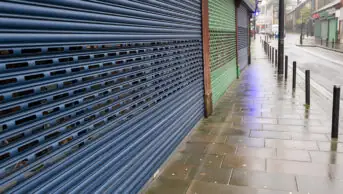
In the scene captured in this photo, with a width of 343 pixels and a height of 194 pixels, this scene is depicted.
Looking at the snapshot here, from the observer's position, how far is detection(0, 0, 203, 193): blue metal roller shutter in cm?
214

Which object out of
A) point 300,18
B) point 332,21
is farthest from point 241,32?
point 300,18

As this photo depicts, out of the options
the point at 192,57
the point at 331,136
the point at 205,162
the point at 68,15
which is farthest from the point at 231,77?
the point at 68,15

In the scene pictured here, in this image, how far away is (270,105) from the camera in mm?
8414

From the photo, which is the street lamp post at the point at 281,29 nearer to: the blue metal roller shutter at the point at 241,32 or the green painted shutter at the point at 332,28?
the blue metal roller shutter at the point at 241,32

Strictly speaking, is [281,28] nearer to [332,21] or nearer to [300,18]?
[332,21]

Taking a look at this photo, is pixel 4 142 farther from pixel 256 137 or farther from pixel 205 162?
pixel 256 137

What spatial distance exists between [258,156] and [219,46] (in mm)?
5467

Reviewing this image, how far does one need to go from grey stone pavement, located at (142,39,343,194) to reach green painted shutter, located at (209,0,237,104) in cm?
137

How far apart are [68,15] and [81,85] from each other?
24.0 inches

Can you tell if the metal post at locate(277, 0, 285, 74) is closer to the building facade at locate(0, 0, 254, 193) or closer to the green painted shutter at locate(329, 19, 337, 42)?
the building facade at locate(0, 0, 254, 193)

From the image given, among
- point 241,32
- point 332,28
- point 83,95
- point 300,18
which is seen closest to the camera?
point 83,95

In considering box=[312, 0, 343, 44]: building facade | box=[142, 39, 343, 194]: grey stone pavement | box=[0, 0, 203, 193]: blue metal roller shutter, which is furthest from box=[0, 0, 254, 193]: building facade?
box=[312, 0, 343, 44]: building facade

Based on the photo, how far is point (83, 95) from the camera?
2797mm

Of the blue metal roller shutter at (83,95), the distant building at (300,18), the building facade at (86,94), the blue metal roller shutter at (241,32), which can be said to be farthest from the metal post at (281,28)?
the distant building at (300,18)
